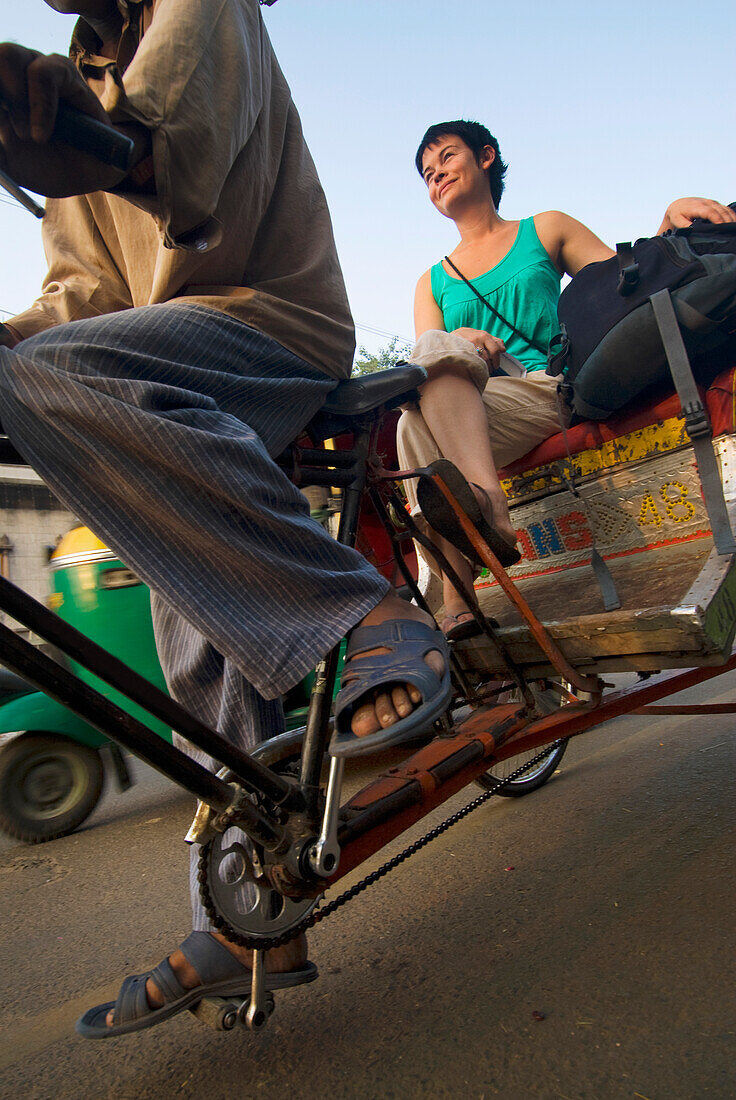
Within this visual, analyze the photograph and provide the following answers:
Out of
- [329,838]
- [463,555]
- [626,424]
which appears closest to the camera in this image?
[329,838]

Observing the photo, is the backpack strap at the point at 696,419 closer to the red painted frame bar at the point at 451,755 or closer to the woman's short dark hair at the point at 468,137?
the red painted frame bar at the point at 451,755

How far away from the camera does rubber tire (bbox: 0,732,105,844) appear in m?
3.05

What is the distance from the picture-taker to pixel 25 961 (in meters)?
1.98

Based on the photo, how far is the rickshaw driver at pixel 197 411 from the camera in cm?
112

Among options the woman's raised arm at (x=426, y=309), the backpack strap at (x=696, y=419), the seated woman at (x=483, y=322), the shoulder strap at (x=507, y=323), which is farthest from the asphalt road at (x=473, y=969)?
the woman's raised arm at (x=426, y=309)

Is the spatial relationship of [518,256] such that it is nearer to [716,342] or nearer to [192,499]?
[716,342]

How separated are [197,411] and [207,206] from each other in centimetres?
39

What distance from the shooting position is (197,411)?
1.20 meters

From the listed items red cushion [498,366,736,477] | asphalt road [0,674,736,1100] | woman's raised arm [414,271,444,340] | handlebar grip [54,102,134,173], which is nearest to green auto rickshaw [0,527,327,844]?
asphalt road [0,674,736,1100]

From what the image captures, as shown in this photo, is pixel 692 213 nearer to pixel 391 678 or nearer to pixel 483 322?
Result: pixel 483 322

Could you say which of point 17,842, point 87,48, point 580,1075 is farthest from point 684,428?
point 17,842

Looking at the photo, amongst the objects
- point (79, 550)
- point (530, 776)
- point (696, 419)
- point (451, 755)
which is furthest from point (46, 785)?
point (696, 419)

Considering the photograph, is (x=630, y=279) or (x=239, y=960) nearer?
(x=239, y=960)

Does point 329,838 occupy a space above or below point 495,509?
below
